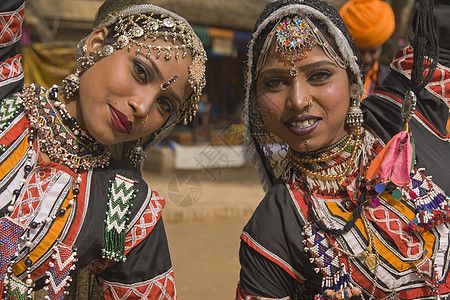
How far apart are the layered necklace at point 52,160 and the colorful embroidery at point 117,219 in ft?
0.42

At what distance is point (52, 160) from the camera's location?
1922 millimetres

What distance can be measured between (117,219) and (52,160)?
341mm

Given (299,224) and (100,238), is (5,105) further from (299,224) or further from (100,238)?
(299,224)

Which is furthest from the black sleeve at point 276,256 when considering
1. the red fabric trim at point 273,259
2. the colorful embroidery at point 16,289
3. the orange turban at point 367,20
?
the orange turban at point 367,20

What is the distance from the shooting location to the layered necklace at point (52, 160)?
69.7 inches

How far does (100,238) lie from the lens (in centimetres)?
190

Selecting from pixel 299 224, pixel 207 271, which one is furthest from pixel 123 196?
pixel 207 271

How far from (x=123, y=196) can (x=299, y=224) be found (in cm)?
71

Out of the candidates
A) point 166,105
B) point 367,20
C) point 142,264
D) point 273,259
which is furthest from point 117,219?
point 367,20

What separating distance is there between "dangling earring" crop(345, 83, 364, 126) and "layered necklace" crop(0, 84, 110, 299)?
992mm

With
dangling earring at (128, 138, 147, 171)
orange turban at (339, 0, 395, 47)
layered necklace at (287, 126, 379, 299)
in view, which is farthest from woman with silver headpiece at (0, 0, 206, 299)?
orange turban at (339, 0, 395, 47)

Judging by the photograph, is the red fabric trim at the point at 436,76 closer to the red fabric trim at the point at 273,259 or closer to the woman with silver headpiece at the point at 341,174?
the woman with silver headpiece at the point at 341,174

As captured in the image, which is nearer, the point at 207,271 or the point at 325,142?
the point at 325,142

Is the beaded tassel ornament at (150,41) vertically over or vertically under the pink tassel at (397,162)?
over
